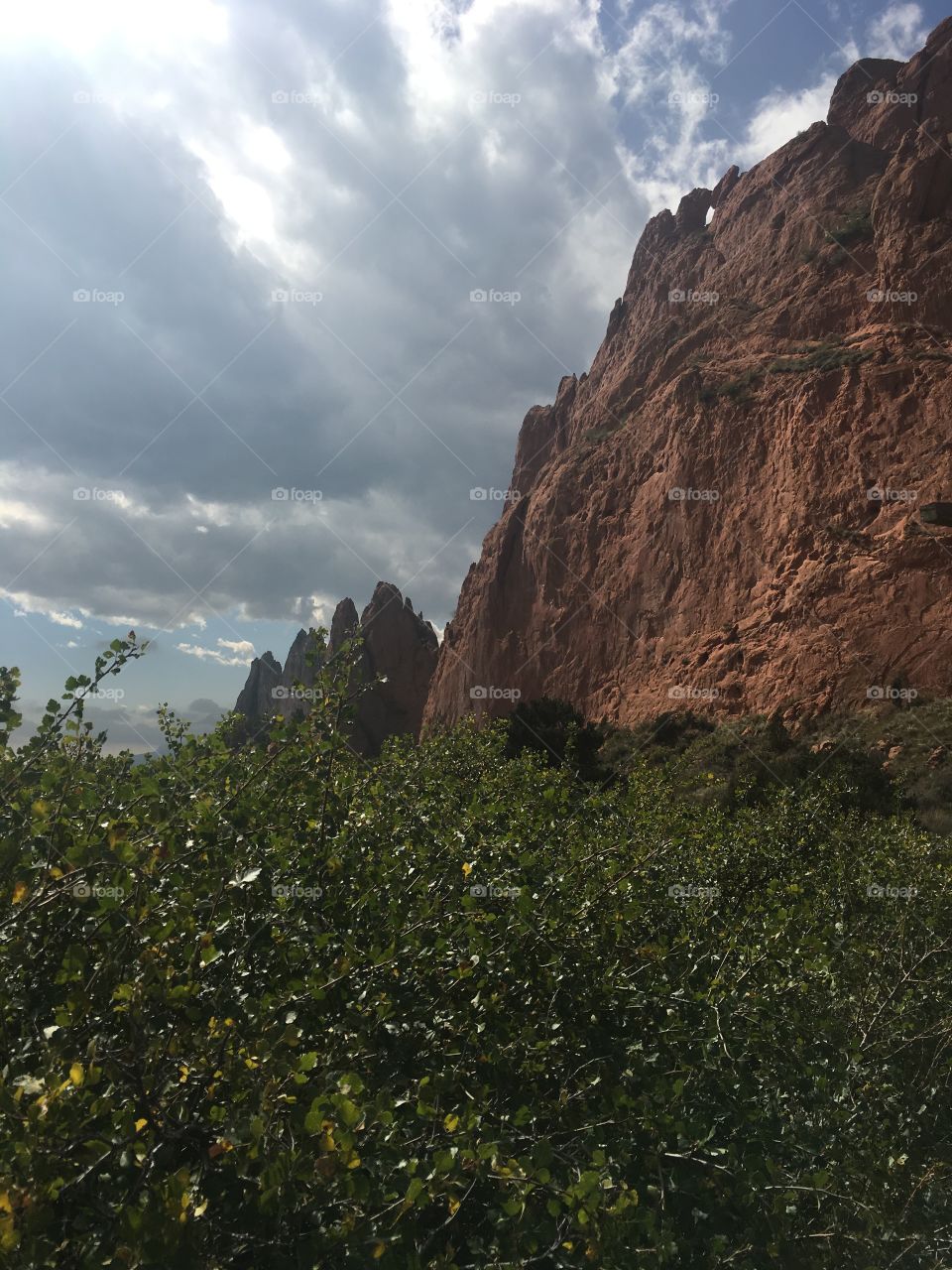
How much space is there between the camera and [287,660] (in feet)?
256

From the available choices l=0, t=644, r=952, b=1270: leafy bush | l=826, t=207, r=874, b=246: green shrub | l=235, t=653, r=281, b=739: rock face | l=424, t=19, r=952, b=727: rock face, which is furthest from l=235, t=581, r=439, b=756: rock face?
l=0, t=644, r=952, b=1270: leafy bush

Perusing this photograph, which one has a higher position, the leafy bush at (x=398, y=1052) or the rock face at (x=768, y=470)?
the rock face at (x=768, y=470)

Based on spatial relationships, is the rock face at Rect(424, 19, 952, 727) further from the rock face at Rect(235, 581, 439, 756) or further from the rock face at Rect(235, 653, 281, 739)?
the rock face at Rect(235, 653, 281, 739)

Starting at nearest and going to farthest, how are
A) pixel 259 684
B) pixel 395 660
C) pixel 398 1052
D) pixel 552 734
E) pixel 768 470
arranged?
1. pixel 398 1052
2. pixel 552 734
3. pixel 768 470
4. pixel 395 660
5. pixel 259 684

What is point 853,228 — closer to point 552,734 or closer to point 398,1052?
point 552,734

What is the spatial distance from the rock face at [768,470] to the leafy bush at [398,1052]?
24.8 meters

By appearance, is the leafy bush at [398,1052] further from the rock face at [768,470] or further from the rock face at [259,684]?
the rock face at [259,684]

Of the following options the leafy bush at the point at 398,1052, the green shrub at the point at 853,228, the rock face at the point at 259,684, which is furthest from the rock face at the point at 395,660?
the leafy bush at the point at 398,1052

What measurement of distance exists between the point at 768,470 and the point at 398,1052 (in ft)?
115

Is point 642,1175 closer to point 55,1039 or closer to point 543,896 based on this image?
point 543,896

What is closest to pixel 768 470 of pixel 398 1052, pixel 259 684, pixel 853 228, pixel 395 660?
pixel 853 228

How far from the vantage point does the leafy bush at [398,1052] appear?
1.52 meters

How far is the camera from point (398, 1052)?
2287 mm

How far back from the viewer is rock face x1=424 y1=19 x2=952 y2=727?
89.7ft
